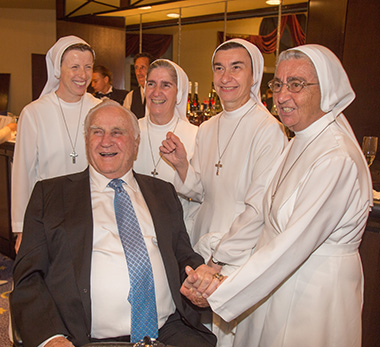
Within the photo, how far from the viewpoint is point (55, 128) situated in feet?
8.70

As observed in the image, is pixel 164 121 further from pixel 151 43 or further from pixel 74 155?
pixel 151 43

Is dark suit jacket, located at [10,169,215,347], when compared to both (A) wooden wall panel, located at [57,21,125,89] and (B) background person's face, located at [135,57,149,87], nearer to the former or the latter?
(B) background person's face, located at [135,57,149,87]

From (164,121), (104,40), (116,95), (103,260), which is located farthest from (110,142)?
(104,40)

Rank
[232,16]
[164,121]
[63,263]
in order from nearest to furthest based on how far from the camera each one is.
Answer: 1. [63,263]
2. [164,121]
3. [232,16]

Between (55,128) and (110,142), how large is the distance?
0.78 m

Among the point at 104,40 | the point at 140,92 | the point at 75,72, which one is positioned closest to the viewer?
the point at 75,72

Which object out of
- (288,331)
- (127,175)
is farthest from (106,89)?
(288,331)

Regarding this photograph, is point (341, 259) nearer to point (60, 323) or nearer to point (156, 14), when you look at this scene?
point (60, 323)

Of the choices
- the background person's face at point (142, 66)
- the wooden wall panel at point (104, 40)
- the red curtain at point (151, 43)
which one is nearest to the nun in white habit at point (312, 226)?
the background person's face at point (142, 66)

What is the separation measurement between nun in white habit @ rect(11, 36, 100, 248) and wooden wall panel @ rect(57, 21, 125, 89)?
5.96m

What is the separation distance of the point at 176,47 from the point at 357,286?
22.7 feet

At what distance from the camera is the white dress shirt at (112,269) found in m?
1.79

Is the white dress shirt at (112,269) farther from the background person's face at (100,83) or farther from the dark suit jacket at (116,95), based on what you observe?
the background person's face at (100,83)

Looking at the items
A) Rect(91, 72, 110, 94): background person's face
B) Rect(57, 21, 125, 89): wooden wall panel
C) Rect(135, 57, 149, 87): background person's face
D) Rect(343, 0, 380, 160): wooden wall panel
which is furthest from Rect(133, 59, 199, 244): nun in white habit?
Rect(57, 21, 125, 89): wooden wall panel
